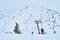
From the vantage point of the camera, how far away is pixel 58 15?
1.37 meters

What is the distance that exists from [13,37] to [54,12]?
590mm

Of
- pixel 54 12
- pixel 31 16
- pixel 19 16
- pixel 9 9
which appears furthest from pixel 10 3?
pixel 54 12

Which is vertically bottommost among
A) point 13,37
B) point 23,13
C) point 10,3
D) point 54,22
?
point 13,37

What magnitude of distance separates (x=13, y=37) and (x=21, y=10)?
347mm

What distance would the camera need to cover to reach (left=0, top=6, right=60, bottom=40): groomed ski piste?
133 cm

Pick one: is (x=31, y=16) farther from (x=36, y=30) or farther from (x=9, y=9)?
(x=9, y=9)

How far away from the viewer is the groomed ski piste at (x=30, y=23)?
1.33 meters

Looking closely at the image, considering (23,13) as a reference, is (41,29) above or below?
below

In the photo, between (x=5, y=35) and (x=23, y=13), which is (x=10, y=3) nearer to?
(x=23, y=13)

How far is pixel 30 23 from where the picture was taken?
1.35 metres

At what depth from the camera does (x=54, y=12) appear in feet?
4.48

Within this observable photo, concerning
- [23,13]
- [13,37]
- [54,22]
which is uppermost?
[23,13]

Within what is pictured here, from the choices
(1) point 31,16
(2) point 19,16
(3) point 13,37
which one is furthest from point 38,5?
(3) point 13,37

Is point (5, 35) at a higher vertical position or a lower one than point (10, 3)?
lower
